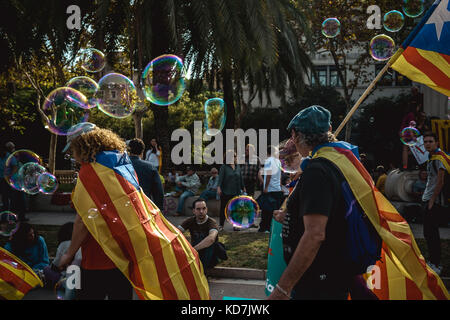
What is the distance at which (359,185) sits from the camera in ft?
8.07

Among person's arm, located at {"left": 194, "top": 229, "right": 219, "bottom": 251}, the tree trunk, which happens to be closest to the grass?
person's arm, located at {"left": 194, "top": 229, "right": 219, "bottom": 251}

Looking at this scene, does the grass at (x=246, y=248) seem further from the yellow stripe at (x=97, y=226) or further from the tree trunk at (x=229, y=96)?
the tree trunk at (x=229, y=96)

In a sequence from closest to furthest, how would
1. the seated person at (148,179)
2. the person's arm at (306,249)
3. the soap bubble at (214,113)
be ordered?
the person's arm at (306,249) < the seated person at (148,179) < the soap bubble at (214,113)

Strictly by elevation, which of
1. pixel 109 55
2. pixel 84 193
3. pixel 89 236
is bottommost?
pixel 89 236

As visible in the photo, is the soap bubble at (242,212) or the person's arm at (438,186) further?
the soap bubble at (242,212)

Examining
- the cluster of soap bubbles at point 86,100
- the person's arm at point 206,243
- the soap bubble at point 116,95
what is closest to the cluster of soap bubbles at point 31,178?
the cluster of soap bubbles at point 86,100

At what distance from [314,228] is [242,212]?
397 cm

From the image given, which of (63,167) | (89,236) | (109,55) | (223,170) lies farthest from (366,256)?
(63,167)

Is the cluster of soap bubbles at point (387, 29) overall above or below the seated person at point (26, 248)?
above

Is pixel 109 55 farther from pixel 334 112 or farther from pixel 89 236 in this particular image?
pixel 334 112

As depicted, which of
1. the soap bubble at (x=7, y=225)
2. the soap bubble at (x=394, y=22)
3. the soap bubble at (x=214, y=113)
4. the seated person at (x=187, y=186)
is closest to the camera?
the soap bubble at (x=7, y=225)

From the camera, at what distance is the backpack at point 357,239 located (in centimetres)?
236

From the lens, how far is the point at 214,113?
30.4 feet
